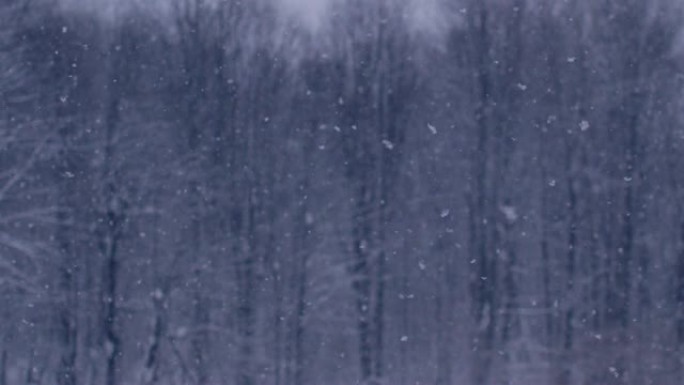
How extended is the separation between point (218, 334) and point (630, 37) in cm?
381

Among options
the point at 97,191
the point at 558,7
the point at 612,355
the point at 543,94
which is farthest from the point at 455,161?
the point at 97,191

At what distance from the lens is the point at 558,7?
683cm

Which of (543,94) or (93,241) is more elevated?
(543,94)

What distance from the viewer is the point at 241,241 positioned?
22.4 feet

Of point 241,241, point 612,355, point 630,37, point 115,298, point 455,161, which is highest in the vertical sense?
point 630,37

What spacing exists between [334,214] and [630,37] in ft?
8.50

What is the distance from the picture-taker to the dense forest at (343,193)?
6719mm

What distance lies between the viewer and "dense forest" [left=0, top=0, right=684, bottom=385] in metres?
6.72

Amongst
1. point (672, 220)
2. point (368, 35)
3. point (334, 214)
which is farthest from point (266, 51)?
point (672, 220)

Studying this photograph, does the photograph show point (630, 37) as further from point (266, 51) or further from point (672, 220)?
point (266, 51)

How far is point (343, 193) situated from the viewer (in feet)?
22.4

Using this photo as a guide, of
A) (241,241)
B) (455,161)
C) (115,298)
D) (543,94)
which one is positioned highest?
(543,94)

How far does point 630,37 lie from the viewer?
679cm

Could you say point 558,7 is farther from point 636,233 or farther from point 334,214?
point 334,214
